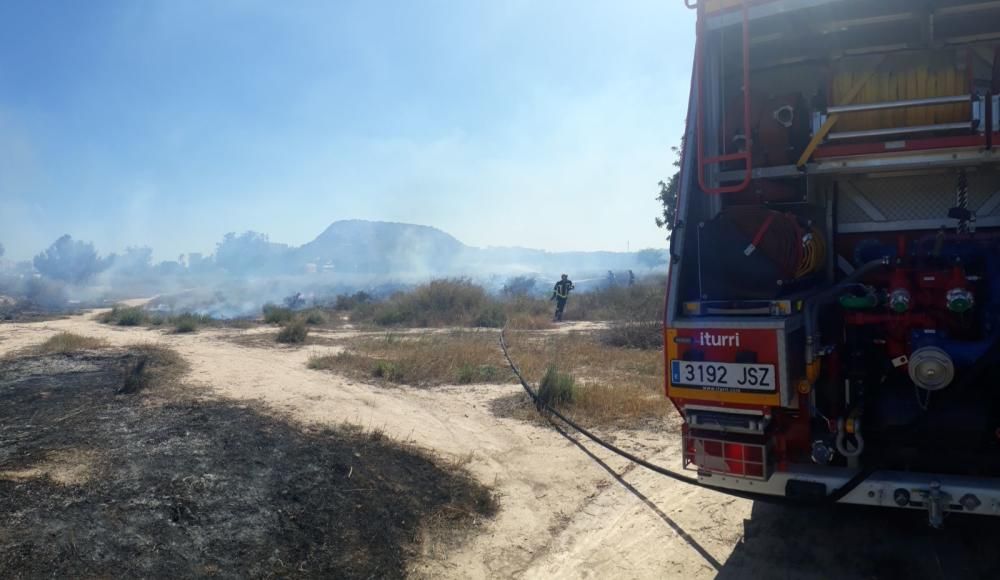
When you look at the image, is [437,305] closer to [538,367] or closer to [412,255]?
[538,367]

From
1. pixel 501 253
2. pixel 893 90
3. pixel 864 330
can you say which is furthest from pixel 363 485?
pixel 501 253

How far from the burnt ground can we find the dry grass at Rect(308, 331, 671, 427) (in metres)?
3.18

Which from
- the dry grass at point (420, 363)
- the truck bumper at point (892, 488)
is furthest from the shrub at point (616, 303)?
the truck bumper at point (892, 488)

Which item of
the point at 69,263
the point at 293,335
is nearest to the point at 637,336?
the point at 293,335

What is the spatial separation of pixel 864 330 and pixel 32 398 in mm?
8584

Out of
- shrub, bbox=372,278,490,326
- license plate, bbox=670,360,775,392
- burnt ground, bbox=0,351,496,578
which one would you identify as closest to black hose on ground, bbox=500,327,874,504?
license plate, bbox=670,360,775,392

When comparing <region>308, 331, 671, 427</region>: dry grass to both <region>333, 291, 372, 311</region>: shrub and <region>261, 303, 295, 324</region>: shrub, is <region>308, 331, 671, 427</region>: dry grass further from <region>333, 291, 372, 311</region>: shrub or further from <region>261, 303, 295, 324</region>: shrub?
<region>333, 291, 372, 311</region>: shrub

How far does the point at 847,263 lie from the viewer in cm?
464

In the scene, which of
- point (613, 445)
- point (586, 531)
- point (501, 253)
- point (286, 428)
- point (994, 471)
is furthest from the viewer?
point (501, 253)

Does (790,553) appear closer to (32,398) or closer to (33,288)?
(32,398)

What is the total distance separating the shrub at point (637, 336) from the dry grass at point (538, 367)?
0.39 metres

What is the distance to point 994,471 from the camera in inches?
141

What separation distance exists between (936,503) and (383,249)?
418 ft

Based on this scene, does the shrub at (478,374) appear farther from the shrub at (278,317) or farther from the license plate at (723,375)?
the shrub at (278,317)
